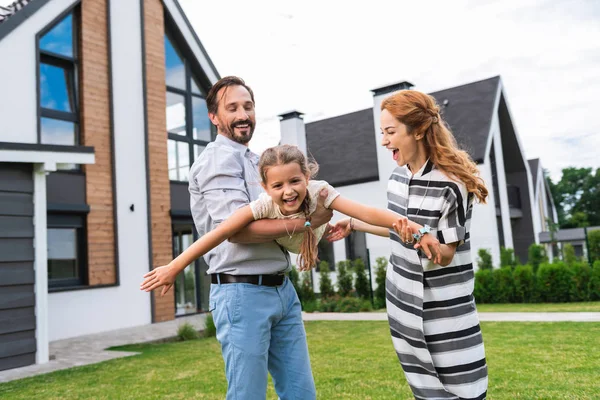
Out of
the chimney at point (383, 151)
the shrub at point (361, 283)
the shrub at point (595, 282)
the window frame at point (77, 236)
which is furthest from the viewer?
the chimney at point (383, 151)

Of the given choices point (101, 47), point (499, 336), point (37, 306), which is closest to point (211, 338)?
point (37, 306)

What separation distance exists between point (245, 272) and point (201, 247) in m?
0.30

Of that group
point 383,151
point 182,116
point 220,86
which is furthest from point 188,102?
point 220,86

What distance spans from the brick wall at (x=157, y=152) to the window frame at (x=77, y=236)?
180 cm

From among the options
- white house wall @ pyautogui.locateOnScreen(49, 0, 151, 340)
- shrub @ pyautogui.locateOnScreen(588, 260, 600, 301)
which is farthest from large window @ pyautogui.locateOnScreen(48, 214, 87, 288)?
shrub @ pyautogui.locateOnScreen(588, 260, 600, 301)

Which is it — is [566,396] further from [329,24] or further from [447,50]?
[447,50]

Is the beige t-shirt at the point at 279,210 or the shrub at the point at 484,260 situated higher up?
the beige t-shirt at the point at 279,210

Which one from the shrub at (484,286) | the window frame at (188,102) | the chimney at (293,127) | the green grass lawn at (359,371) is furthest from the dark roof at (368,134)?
the green grass lawn at (359,371)

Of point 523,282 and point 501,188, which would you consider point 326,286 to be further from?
point 501,188

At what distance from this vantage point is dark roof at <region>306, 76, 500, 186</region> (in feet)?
57.2

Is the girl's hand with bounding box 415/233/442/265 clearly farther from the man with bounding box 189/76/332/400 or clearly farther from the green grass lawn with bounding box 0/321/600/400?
the green grass lawn with bounding box 0/321/600/400

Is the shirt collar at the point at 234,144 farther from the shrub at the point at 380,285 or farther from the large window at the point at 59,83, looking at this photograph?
the shrub at the point at 380,285

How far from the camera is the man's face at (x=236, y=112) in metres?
2.50

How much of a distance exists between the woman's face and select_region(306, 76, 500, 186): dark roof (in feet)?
47.3
